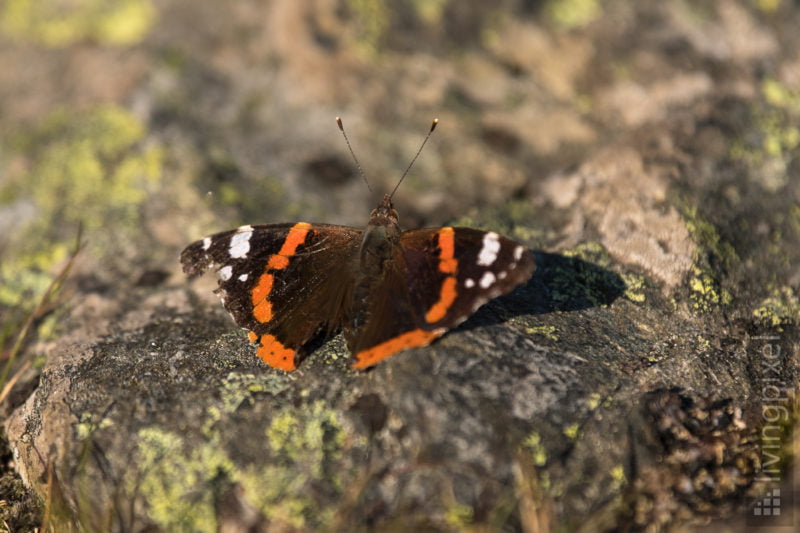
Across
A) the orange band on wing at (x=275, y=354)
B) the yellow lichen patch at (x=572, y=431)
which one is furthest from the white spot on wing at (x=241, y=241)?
the yellow lichen patch at (x=572, y=431)

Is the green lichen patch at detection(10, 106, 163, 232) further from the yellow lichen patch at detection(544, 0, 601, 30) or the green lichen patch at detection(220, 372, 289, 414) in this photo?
the yellow lichen patch at detection(544, 0, 601, 30)

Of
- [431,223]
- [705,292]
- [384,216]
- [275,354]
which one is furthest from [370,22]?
[705,292]

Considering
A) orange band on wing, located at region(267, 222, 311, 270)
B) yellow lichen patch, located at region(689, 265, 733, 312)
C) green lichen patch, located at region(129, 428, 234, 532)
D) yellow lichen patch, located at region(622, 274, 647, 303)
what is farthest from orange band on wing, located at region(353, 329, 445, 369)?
yellow lichen patch, located at region(689, 265, 733, 312)

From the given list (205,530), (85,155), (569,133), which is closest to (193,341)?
(205,530)

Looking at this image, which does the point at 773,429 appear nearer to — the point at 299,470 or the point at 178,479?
the point at 299,470

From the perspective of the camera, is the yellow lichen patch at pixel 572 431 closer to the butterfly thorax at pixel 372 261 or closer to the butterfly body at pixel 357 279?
the butterfly body at pixel 357 279

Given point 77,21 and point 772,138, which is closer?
point 772,138

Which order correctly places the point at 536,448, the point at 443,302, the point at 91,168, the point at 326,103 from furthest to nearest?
the point at 326,103 → the point at 91,168 → the point at 443,302 → the point at 536,448
